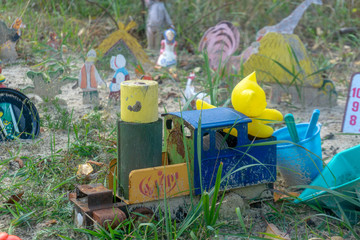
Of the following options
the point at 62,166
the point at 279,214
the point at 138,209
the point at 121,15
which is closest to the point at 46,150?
the point at 62,166

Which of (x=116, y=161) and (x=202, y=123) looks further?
(x=116, y=161)

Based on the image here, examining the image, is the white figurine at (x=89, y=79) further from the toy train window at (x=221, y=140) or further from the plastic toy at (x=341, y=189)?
the plastic toy at (x=341, y=189)

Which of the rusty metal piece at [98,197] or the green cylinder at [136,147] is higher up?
the green cylinder at [136,147]

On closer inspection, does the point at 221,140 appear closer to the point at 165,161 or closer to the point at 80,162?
the point at 165,161

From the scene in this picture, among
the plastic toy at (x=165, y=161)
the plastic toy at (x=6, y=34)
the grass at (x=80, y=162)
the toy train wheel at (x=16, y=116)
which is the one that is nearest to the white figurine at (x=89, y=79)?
the grass at (x=80, y=162)

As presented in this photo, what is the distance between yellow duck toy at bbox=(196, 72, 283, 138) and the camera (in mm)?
2152

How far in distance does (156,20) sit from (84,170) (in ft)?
9.15

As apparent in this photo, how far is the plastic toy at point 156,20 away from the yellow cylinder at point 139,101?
9.83 feet

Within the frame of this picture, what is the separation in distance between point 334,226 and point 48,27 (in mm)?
3565

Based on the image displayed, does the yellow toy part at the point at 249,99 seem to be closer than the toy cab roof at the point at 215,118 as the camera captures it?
No

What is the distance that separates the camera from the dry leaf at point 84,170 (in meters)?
2.36

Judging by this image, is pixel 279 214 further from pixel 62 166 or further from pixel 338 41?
pixel 338 41

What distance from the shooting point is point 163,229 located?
1.97 meters

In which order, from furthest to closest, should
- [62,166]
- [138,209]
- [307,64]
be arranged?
[307,64]
[62,166]
[138,209]
